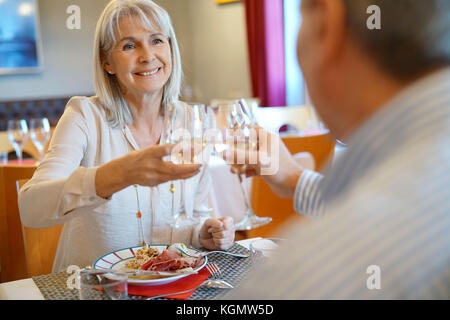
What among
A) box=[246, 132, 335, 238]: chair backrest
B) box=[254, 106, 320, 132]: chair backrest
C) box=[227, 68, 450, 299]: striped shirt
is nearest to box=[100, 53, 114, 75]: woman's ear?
box=[246, 132, 335, 238]: chair backrest

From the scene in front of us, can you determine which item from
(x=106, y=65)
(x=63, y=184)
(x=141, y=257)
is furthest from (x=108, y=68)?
(x=141, y=257)

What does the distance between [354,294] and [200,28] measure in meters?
6.21

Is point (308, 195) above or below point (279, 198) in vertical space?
above

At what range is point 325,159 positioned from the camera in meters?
2.30

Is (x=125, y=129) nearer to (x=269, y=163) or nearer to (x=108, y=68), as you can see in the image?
(x=108, y=68)

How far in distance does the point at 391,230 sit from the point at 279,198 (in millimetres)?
1739

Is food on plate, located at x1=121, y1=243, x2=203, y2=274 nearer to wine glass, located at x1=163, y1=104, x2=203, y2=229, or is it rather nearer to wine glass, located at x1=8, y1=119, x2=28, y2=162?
wine glass, located at x1=163, y1=104, x2=203, y2=229

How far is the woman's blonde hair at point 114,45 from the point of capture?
1498mm

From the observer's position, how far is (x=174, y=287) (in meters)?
1.00

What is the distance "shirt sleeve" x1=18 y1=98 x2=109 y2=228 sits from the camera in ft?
3.38

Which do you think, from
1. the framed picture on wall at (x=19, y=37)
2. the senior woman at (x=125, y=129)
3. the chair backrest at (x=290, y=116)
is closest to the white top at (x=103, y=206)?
the senior woman at (x=125, y=129)
